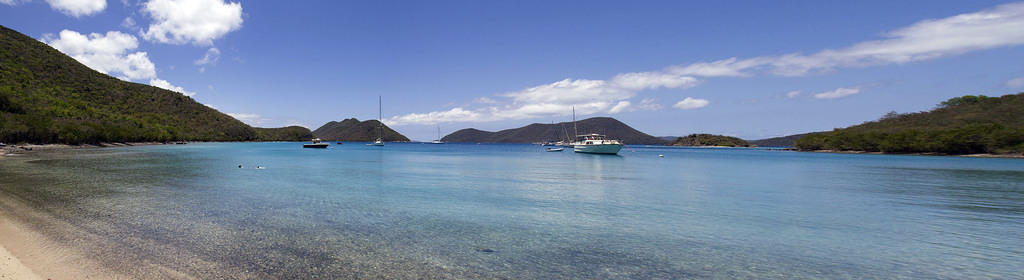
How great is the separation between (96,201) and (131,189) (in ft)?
16.2

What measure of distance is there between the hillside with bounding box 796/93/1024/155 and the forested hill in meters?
185

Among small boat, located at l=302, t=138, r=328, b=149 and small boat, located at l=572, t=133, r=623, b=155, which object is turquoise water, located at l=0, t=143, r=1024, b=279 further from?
small boat, located at l=302, t=138, r=328, b=149

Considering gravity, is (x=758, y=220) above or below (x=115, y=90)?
below

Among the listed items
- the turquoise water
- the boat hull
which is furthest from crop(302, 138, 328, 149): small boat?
the turquoise water

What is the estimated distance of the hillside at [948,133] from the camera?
85.4 m

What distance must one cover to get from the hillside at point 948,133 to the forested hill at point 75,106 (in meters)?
185

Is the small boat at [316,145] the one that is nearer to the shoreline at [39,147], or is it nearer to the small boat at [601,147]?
the shoreline at [39,147]

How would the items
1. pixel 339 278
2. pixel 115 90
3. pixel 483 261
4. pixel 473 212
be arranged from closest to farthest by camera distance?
1. pixel 339 278
2. pixel 483 261
3. pixel 473 212
4. pixel 115 90

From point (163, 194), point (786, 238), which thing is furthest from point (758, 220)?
point (163, 194)

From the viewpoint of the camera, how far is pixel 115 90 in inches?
5615

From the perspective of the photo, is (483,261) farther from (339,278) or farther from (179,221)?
(179,221)

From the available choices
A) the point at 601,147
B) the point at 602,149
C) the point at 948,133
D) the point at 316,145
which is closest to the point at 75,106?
the point at 316,145

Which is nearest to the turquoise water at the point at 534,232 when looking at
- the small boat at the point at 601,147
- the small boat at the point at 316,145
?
the small boat at the point at 601,147

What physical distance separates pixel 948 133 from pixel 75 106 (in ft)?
699
